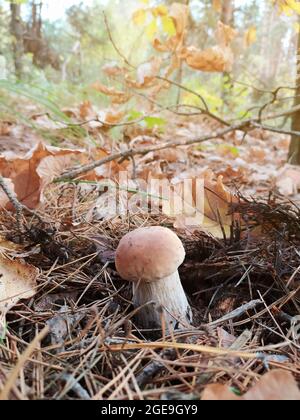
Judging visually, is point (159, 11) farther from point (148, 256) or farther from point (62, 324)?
point (62, 324)

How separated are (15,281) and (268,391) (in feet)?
2.64

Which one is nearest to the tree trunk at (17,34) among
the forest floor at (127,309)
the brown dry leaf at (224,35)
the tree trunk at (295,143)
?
the brown dry leaf at (224,35)

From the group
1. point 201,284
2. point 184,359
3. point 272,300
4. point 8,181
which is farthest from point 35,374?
point 8,181

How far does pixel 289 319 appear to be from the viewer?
1.08 m

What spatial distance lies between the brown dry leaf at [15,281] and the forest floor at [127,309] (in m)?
0.03

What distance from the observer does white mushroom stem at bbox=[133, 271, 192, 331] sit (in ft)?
3.68

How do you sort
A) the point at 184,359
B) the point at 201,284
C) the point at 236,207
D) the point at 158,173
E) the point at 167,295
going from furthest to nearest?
the point at 158,173 < the point at 236,207 < the point at 201,284 < the point at 167,295 < the point at 184,359

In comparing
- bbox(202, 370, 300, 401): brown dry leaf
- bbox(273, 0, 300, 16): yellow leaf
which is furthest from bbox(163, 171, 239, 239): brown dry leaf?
bbox(273, 0, 300, 16): yellow leaf

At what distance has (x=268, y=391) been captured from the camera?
70 cm

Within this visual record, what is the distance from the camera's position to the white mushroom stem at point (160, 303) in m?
1.12

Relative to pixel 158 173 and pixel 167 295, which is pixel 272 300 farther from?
pixel 158 173

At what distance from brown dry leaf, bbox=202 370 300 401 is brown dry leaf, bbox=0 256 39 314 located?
646 millimetres

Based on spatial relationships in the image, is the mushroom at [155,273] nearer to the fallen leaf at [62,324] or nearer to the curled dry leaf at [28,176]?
the fallen leaf at [62,324]
